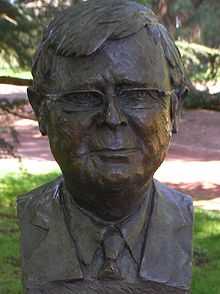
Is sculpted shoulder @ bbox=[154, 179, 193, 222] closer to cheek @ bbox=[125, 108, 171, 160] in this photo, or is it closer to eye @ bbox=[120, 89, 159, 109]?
cheek @ bbox=[125, 108, 171, 160]

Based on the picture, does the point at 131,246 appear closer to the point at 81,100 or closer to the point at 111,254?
the point at 111,254

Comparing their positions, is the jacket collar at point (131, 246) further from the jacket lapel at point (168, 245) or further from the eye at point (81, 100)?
the eye at point (81, 100)

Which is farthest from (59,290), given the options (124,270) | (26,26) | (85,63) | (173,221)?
(26,26)

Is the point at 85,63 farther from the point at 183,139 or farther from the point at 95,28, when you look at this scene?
the point at 183,139

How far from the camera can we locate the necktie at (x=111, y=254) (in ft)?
6.71

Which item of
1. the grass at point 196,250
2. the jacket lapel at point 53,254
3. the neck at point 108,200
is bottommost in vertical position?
the grass at point 196,250

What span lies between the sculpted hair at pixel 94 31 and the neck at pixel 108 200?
16.4 inches

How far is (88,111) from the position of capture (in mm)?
1855

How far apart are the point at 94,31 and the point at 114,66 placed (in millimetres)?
134

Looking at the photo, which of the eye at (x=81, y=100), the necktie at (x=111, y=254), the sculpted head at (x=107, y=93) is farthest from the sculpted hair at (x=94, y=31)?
the necktie at (x=111, y=254)

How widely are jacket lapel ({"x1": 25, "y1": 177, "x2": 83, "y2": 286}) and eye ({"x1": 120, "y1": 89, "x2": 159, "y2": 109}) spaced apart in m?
0.58

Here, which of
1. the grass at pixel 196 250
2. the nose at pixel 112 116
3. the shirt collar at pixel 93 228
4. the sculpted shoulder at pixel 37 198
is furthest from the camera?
the grass at pixel 196 250

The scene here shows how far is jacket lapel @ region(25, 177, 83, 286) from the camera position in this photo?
2084 millimetres

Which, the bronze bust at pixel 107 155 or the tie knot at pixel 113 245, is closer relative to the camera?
the bronze bust at pixel 107 155
